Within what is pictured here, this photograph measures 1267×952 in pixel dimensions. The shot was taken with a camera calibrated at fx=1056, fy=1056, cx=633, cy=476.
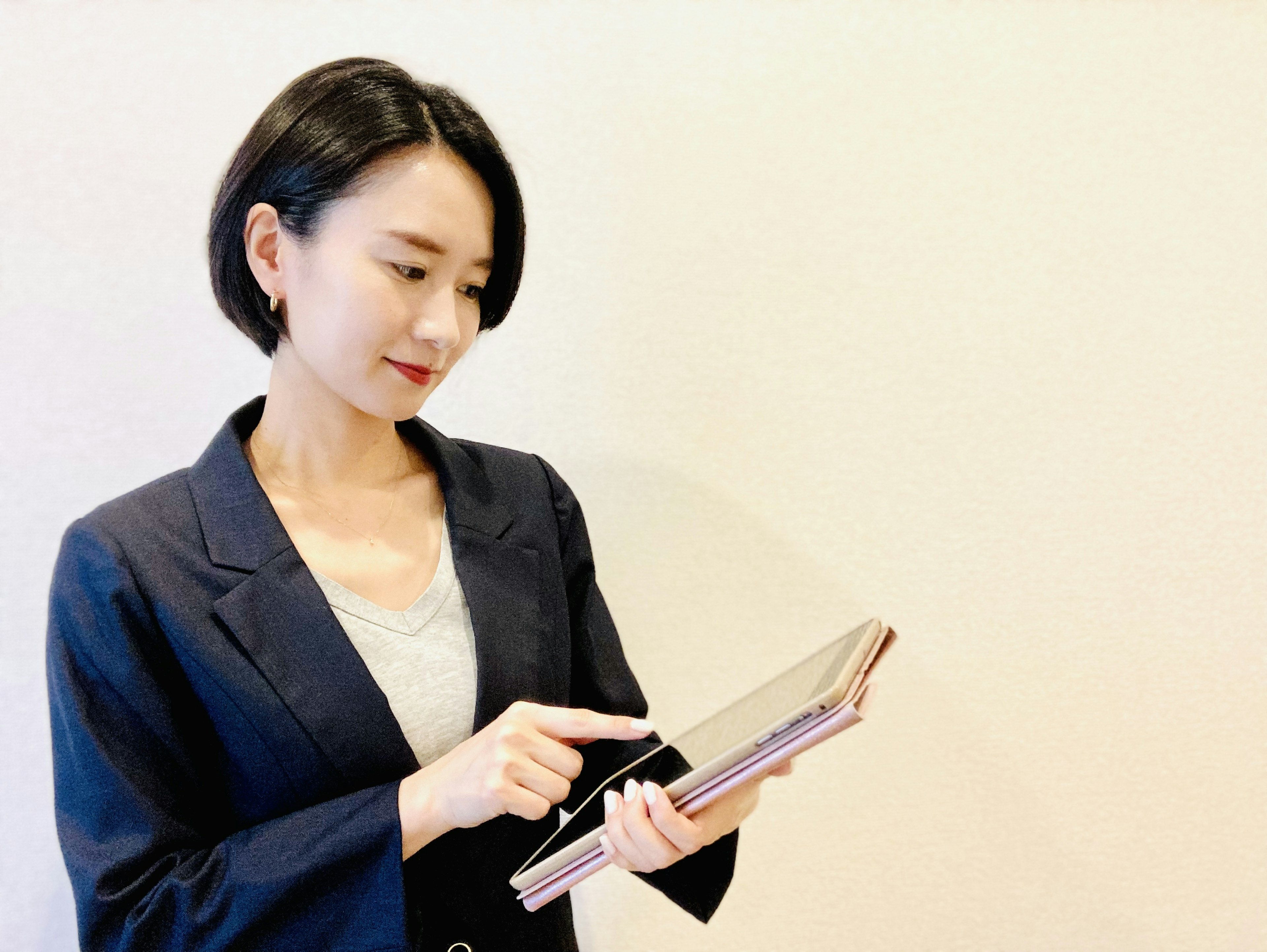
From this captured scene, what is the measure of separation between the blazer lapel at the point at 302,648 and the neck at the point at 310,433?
85mm

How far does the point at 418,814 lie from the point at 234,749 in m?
0.17

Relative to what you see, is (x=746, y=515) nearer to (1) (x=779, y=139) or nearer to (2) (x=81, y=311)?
(1) (x=779, y=139)

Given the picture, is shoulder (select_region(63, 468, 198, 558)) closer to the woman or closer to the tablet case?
the woman

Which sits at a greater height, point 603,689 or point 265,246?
point 265,246

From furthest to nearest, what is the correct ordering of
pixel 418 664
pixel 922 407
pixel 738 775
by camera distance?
pixel 922 407 < pixel 418 664 < pixel 738 775

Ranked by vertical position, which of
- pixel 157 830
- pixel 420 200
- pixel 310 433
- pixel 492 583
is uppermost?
pixel 420 200

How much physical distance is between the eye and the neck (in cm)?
15

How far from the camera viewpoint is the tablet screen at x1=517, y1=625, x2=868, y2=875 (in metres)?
0.74

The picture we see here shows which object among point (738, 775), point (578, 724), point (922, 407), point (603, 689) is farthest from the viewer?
point (922, 407)

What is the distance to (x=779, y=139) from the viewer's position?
1.39 meters

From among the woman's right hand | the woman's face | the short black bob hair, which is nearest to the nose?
the woman's face

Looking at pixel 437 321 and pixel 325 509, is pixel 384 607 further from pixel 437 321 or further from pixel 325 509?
pixel 437 321

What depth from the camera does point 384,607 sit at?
37.6 inches

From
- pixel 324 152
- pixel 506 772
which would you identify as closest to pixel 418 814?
pixel 506 772
